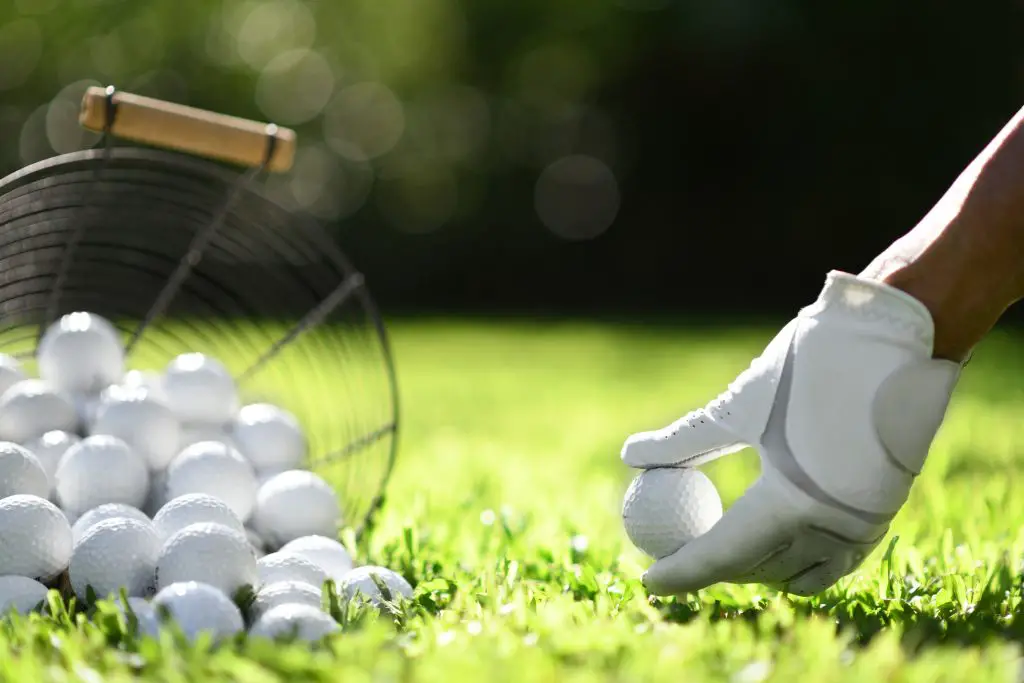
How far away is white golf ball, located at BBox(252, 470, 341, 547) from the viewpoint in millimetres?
1996

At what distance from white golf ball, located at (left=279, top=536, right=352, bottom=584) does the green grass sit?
13cm

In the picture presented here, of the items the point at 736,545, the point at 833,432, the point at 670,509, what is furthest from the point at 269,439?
the point at 833,432

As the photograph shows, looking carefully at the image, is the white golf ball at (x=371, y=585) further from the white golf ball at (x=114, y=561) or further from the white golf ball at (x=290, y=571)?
the white golf ball at (x=114, y=561)

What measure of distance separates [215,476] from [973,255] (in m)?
1.25

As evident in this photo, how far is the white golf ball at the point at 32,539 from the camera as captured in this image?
64.6 inches

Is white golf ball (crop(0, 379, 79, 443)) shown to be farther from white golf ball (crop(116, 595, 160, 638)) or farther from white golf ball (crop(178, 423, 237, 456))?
white golf ball (crop(116, 595, 160, 638))

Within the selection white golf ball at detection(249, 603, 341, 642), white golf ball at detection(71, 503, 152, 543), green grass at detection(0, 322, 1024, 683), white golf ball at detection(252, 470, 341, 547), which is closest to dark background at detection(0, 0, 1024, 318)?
green grass at detection(0, 322, 1024, 683)

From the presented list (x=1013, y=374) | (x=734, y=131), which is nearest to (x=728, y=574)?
(x=1013, y=374)

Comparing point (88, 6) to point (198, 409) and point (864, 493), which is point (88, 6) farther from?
point (864, 493)

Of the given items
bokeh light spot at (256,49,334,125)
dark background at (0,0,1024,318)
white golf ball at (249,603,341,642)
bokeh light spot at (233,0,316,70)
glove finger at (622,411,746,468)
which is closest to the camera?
white golf ball at (249,603,341,642)

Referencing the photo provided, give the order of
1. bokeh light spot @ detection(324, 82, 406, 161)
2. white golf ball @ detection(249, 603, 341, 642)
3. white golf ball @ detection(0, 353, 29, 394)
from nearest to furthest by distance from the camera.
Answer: white golf ball @ detection(249, 603, 341, 642) < white golf ball @ detection(0, 353, 29, 394) < bokeh light spot @ detection(324, 82, 406, 161)

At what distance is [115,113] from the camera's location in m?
2.14

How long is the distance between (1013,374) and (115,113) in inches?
161

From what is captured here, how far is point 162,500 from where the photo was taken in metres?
2.02
